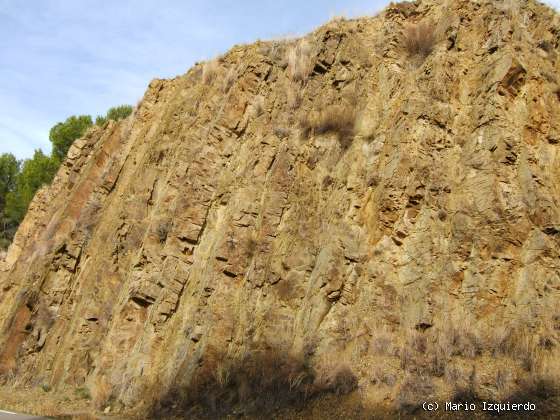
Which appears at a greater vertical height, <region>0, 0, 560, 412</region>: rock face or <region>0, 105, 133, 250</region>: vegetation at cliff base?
<region>0, 105, 133, 250</region>: vegetation at cliff base

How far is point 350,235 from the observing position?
1062cm

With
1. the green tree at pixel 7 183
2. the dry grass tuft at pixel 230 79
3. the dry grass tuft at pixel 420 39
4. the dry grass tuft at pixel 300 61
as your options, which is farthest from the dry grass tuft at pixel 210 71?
the green tree at pixel 7 183

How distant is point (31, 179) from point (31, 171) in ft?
1.98

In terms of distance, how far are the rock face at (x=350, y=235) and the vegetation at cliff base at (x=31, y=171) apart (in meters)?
23.3

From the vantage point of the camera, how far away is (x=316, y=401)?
8930mm

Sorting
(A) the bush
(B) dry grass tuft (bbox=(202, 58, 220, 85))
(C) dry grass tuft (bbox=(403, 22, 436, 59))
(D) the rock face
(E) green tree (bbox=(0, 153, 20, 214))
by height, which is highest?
(E) green tree (bbox=(0, 153, 20, 214))

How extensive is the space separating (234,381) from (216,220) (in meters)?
4.80

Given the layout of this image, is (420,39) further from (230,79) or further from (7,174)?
(7,174)

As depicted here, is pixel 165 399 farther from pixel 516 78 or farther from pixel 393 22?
pixel 393 22

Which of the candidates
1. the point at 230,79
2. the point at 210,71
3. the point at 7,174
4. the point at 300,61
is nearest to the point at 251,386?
the point at 300,61

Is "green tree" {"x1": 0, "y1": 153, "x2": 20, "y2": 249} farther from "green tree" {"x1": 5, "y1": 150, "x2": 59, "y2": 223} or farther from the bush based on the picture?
the bush

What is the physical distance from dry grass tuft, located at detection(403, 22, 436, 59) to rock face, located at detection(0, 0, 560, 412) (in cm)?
6

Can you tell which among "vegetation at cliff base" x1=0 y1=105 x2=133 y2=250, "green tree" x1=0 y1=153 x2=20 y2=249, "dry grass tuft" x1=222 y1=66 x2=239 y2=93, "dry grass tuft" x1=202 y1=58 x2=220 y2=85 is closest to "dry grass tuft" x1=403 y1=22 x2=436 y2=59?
"dry grass tuft" x1=222 y1=66 x2=239 y2=93

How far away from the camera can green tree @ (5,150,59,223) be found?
125 ft
